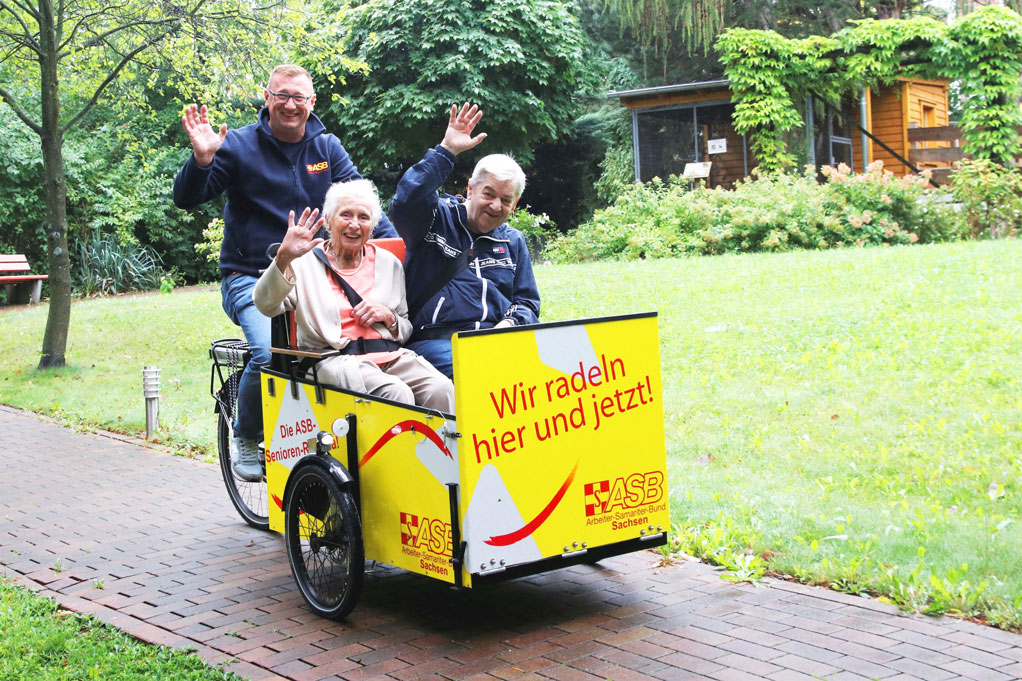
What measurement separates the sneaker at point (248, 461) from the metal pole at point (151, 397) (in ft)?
9.89

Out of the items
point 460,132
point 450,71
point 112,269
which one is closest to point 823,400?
point 460,132

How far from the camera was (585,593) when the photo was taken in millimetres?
4676

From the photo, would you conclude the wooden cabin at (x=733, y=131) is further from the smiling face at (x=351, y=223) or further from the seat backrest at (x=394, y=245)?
the smiling face at (x=351, y=223)

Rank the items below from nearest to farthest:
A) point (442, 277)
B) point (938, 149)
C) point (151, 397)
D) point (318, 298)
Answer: point (318, 298) → point (442, 277) → point (151, 397) → point (938, 149)

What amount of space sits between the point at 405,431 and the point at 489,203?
1336 millimetres

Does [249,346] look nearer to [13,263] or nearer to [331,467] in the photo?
[331,467]

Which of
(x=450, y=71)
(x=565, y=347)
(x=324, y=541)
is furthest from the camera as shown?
(x=450, y=71)

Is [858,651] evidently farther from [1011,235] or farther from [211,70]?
[1011,235]

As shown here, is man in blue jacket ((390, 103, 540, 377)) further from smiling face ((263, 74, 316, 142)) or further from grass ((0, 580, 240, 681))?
grass ((0, 580, 240, 681))

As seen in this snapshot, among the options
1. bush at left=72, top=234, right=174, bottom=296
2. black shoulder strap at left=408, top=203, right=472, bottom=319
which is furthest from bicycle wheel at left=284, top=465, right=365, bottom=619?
bush at left=72, top=234, right=174, bottom=296

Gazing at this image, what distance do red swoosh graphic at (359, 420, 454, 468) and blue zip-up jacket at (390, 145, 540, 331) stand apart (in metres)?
0.89


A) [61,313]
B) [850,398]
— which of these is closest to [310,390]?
[850,398]

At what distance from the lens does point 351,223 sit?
16.0ft

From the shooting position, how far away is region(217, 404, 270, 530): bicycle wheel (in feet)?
19.8
